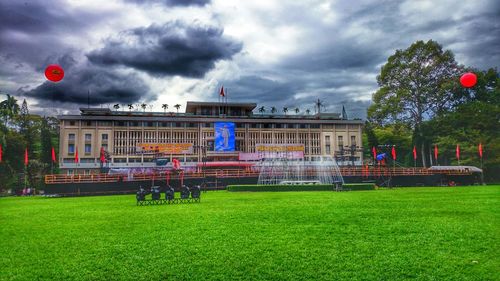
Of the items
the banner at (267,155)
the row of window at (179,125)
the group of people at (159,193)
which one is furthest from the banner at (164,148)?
the group of people at (159,193)

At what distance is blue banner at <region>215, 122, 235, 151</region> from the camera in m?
37.7

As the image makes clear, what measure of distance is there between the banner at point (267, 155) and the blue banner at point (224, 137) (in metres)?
1.54

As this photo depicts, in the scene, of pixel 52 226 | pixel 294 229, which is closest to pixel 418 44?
pixel 294 229

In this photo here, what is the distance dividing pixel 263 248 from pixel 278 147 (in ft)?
99.3

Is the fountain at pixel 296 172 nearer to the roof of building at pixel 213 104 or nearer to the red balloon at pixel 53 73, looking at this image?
the roof of building at pixel 213 104

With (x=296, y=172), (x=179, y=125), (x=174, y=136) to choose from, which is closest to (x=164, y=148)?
(x=174, y=136)

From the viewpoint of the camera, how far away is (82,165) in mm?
37438

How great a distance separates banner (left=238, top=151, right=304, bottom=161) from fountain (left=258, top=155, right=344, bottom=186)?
1530mm

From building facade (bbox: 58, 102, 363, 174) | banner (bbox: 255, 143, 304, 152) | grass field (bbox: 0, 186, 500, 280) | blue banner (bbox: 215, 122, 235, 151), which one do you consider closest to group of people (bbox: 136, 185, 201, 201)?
grass field (bbox: 0, 186, 500, 280)

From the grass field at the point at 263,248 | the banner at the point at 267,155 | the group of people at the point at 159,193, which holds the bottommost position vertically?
the grass field at the point at 263,248

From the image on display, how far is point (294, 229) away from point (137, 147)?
3209 centimetres

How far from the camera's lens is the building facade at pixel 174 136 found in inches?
1473

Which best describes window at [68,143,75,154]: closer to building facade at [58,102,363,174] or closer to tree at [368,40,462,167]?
building facade at [58,102,363,174]

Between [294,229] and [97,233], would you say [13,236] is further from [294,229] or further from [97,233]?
[294,229]
